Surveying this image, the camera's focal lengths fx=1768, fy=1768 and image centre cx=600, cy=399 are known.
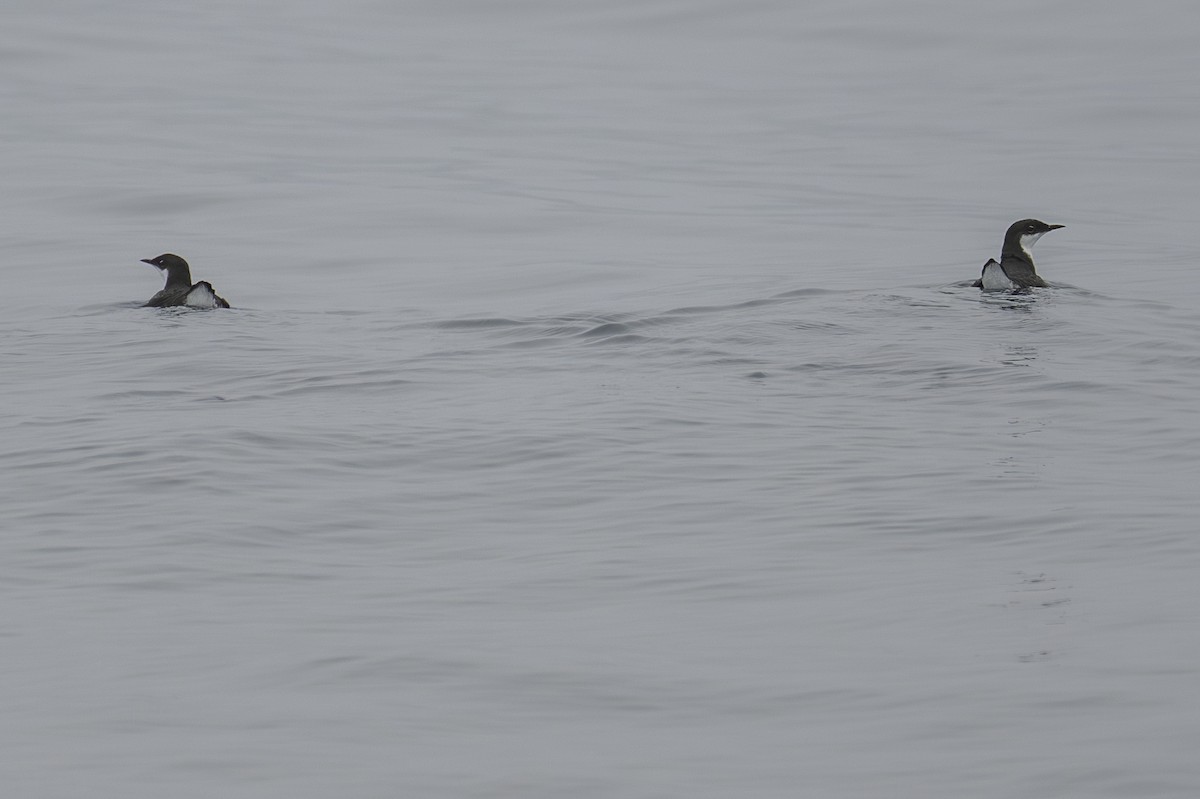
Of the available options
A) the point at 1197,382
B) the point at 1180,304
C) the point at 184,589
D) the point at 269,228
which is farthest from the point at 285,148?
the point at 184,589

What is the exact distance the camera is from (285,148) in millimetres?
32281

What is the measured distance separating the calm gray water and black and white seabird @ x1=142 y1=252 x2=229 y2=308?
231 millimetres

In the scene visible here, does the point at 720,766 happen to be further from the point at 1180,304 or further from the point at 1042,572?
the point at 1180,304

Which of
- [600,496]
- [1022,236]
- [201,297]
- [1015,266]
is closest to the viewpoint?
[600,496]

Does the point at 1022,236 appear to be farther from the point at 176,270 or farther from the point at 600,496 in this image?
the point at 600,496

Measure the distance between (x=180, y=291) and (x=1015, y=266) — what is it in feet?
25.0

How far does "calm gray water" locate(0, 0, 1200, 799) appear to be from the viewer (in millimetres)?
5770

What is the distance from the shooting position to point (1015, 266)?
16.4 metres

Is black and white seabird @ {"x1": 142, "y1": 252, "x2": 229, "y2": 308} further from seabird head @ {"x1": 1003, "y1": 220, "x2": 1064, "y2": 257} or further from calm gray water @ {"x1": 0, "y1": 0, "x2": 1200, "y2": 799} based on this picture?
seabird head @ {"x1": 1003, "y1": 220, "x2": 1064, "y2": 257}

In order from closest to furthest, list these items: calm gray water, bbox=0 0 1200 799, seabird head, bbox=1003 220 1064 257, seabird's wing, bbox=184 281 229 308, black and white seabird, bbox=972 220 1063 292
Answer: calm gray water, bbox=0 0 1200 799 < seabird's wing, bbox=184 281 229 308 < black and white seabird, bbox=972 220 1063 292 < seabird head, bbox=1003 220 1064 257

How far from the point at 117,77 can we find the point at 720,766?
126ft

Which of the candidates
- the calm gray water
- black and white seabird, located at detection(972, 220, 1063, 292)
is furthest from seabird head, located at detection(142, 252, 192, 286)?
black and white seabird, located at detection(972, 220, 1063, 292)

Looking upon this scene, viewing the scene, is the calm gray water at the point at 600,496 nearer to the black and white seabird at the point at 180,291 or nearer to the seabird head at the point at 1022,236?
the black and white seabird at the point at 180,291

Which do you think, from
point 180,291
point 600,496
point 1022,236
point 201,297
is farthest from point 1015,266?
point 600,496
